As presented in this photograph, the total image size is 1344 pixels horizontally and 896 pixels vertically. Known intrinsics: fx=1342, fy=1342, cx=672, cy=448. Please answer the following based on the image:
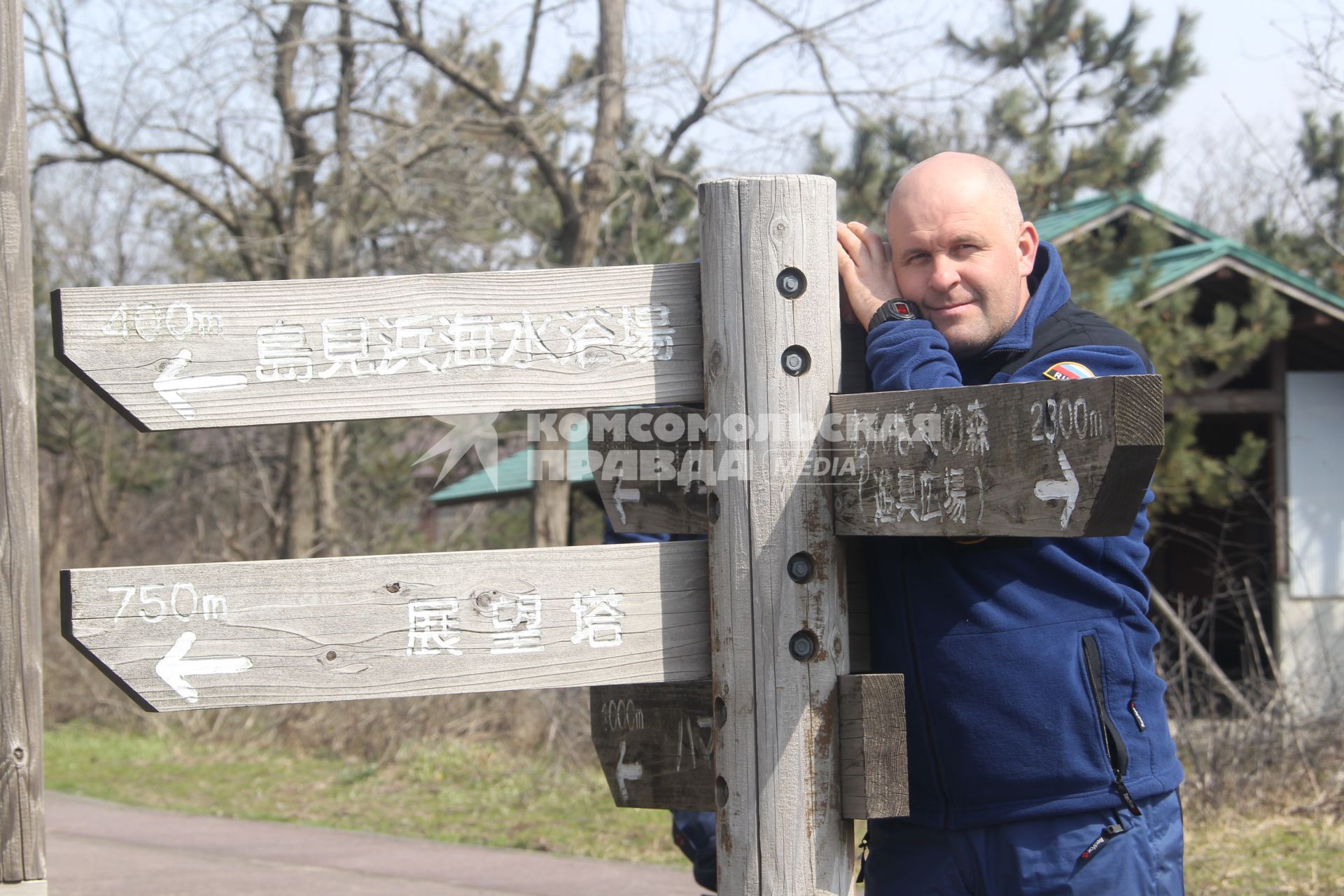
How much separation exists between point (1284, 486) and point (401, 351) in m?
9.98

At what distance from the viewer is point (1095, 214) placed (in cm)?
985

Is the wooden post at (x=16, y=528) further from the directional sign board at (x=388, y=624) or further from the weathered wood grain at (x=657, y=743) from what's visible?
the weathered wood grain at (x=657, y=743)

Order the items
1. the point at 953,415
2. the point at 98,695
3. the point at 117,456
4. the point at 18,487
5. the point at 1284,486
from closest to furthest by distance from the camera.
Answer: the point at 953,415 < the point at 18,487 < the point at 1284,486 < the point at 98,695 < the point at 117,456

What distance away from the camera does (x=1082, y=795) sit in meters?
2.17

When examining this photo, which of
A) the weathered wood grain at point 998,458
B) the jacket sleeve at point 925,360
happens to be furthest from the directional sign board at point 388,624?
the jacket sleeve at point 925,360

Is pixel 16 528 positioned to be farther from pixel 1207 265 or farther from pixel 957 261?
pixel 1207 265

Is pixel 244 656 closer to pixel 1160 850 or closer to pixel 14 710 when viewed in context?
pixel 14 710

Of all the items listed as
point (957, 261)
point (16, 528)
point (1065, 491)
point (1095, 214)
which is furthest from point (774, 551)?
point (1095, 214)

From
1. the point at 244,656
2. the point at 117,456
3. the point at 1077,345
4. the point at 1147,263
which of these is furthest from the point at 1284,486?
the point at 117,456

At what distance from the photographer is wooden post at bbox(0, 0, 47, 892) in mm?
2383

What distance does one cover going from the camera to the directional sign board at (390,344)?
2154 millimetres

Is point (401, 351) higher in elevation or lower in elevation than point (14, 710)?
higher

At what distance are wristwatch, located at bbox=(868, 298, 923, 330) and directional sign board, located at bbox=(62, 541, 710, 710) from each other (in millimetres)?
517

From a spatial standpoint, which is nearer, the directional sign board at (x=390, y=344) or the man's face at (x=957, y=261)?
the directional sign board at (x=390, y=344)
